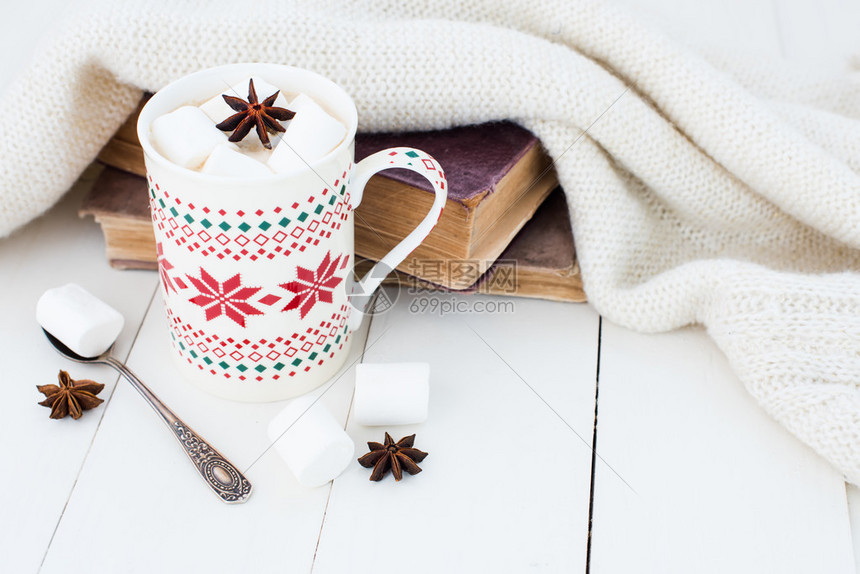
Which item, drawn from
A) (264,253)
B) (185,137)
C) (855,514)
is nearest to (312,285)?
(264,253)

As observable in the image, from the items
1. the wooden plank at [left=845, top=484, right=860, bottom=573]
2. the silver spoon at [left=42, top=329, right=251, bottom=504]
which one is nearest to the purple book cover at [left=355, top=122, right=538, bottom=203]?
the silver spoon at [left=42, top=329, right=251, bottom=504]

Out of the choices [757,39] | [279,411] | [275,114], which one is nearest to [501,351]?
[279,411]

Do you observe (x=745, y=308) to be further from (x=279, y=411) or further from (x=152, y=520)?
(x=152, y=520)

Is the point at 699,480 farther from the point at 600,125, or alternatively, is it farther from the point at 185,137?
the point at 185,137

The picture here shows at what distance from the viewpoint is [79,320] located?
973 mm

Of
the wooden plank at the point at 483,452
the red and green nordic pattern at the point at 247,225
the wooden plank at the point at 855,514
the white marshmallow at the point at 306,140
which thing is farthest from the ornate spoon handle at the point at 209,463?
the wooden plank at the point at 855,514

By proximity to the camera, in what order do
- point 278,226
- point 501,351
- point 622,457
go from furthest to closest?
point 501,351
point 622,457
point 278,226

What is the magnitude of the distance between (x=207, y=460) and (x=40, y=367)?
0.89ft

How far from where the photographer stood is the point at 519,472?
3.00ft

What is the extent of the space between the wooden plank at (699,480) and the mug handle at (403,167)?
11.8 inches

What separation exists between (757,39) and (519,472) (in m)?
1.01

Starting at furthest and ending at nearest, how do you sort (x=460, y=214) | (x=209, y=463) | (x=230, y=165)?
(x=460, y=214), (x=209, y=463), (x=230, y=165)

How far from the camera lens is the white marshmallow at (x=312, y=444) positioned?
859 mm

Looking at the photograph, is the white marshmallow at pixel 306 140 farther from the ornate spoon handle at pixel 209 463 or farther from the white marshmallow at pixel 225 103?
the ornate spoon handle at pixel 209 463
